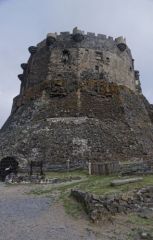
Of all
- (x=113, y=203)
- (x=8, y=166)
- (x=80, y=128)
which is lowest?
(x=113, y=203)

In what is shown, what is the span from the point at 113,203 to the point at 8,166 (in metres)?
15.0

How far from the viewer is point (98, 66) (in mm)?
37906

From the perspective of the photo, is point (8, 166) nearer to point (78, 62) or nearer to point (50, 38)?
point (78, 62)

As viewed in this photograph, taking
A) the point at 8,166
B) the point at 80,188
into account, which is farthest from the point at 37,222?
the point at 8,166

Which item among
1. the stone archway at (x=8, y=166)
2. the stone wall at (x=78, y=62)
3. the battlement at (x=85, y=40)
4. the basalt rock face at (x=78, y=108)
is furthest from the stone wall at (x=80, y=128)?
the battlement at (x=85, y=40)

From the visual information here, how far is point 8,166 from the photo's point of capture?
Answer: 91.6ft

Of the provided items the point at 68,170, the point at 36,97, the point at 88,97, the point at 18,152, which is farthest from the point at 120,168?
the point at 36,97

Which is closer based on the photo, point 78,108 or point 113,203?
point 113,203

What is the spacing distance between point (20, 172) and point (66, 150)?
4.20 m

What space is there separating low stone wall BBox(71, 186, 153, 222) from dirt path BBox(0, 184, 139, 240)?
1.63 feet

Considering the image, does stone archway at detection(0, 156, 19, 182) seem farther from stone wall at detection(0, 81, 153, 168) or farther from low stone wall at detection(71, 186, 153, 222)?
low stone wall at detection(71, 186, 153, 222)

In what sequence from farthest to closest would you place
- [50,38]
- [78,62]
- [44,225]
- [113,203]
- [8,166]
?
1. [50,38]
2. [78,62]
3. [8,166]
4. [113,203]
5. [44,225]

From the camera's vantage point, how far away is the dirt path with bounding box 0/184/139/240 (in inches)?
473

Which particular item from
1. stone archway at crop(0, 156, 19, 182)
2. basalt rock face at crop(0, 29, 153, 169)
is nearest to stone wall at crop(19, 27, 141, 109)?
basalt rock face at crop(0, 29, 153, 169)
